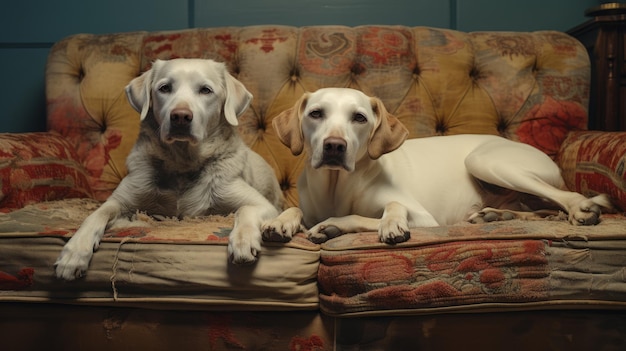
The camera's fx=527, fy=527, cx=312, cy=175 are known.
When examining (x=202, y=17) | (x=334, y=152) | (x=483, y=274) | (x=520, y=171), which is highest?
(x=202, y=17)

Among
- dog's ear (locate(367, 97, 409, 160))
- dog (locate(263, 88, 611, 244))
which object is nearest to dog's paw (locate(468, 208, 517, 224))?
dog (locate(263, 88, 611, 244))

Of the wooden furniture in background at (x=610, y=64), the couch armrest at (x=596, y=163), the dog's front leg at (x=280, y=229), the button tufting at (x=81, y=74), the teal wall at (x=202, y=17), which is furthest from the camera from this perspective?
the teal wall at (x=202, y=17)

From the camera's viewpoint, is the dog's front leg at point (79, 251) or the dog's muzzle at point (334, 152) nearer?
the dog's front leg at point (79, 251)

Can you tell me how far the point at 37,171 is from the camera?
83.0 inches

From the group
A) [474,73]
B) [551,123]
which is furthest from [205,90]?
[551,123]

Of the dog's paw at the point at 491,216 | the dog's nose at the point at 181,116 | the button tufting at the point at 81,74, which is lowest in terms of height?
the dog's paw at the point at 491,216

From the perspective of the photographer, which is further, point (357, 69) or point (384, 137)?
point (357, 69)

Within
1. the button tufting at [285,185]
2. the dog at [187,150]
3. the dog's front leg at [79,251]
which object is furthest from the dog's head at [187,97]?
the button tufting at [285,185]

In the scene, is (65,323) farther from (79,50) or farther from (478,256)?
(79,50)

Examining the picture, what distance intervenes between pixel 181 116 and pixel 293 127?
394mm

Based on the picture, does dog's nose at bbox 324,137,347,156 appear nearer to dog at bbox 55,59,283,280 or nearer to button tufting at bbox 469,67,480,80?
dog at bbox 55,59,283,280

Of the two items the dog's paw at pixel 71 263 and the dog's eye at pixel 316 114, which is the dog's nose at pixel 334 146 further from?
the dog's paw at pixel 71 263

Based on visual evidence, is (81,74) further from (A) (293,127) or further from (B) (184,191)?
(A) (293,127)

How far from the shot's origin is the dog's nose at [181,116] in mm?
1831
